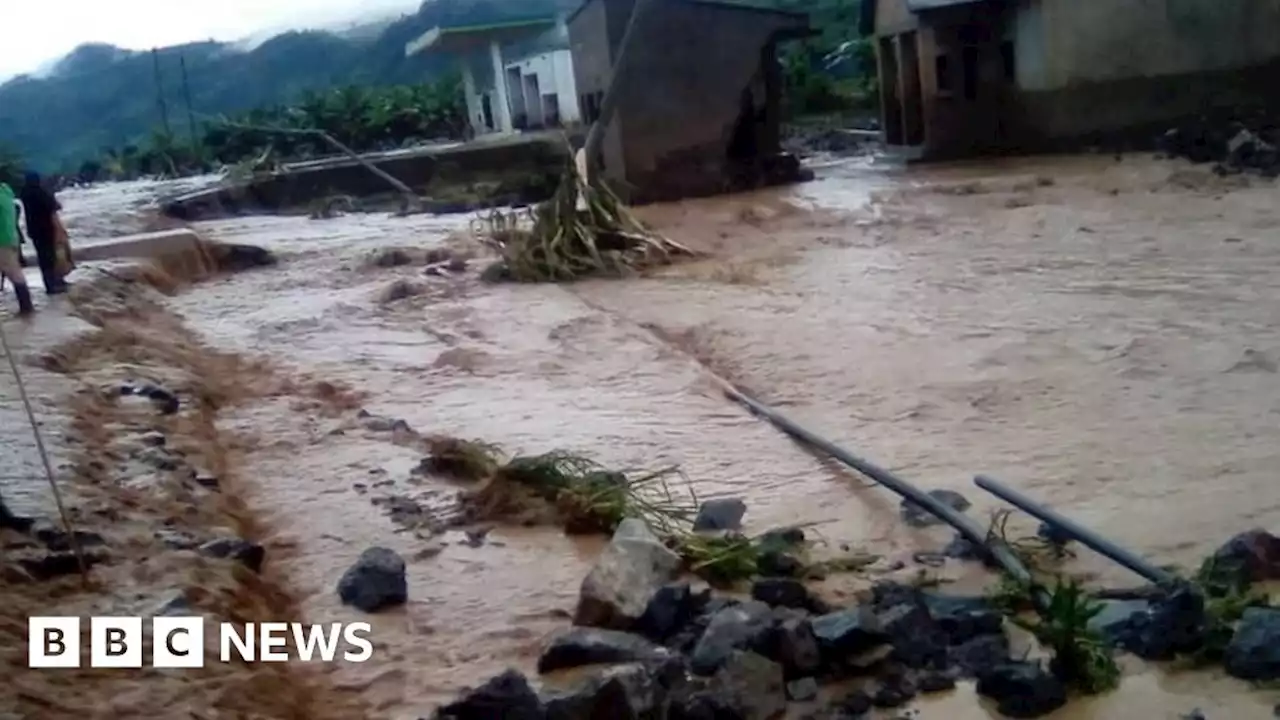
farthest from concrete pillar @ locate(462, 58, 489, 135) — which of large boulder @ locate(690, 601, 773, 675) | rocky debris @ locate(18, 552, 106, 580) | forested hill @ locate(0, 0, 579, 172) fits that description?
large boulder @ locate(690, 601, 773, 675)

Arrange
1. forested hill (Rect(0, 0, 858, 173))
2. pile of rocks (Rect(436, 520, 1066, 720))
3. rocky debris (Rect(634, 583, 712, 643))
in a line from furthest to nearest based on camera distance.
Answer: forested hill (Rect(0, 0, 858, 173)), rocky debris (Rect(634, 583, 712, 643)), pile of rocks (Rect(436, 520, 1066, 720))

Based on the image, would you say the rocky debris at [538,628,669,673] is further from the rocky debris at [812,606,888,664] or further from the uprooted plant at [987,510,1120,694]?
the uprooted plant at [987,510,1120,694]

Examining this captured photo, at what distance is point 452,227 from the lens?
1733cm

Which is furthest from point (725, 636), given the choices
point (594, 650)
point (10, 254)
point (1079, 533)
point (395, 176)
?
point (395, 176)

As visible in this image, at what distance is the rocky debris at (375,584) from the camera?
16.3 ft

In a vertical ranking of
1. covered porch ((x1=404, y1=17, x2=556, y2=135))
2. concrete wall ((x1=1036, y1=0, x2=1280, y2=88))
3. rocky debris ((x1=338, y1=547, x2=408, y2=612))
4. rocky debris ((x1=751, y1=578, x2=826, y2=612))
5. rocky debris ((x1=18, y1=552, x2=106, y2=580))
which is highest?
covered porch ((x1=404, y1=17, x2=556, y2=135))

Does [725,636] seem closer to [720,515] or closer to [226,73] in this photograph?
[720,515]

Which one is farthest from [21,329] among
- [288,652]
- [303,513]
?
[288,652]

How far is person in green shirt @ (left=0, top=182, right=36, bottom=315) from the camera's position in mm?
9742

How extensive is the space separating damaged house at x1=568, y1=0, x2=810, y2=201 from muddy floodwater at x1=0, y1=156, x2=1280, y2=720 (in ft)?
11.8

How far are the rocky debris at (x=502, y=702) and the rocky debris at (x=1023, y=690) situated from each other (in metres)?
1.26

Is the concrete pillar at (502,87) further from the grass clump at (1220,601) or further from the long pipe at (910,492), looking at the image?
the grass clump at (1220,601)

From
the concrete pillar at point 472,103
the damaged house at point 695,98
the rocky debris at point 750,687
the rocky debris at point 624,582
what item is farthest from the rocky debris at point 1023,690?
the concrete pillar at point 472,103

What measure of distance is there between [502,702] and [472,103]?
2924 centimetres
